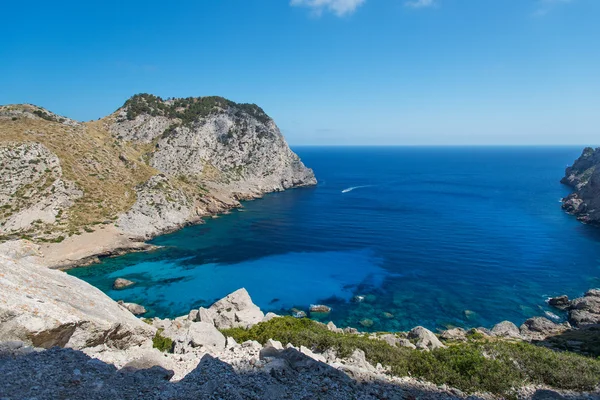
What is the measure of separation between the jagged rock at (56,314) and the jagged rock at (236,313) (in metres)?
11.6

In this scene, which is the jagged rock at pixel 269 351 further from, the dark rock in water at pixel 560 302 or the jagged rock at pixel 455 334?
the dark rock in water at pixel 560 302

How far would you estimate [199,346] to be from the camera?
609 inches

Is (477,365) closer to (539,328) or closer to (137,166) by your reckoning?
(539,328)

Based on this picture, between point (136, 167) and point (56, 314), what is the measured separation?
77316mm

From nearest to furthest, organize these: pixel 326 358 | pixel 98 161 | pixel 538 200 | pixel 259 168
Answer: pixel 326 358
pixel 98 161
pixel 538 200
pixel 259 168

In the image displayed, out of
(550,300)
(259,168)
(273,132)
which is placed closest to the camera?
(550,300)

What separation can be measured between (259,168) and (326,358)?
107550 millimetres

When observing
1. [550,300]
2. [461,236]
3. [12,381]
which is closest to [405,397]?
[12,381]

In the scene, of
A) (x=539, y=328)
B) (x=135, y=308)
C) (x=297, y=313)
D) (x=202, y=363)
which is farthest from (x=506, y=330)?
(x=135, y=308)

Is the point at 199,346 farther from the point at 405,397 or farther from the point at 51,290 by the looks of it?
the point at 405,397

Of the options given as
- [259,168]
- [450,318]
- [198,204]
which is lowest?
[450,318]

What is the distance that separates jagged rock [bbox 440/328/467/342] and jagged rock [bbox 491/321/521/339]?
2.88m

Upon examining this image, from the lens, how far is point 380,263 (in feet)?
176

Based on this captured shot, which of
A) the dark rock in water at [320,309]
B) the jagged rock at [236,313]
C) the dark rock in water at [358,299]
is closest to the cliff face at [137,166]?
the jagged rock at [236,313]
